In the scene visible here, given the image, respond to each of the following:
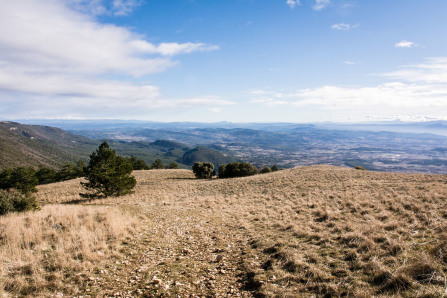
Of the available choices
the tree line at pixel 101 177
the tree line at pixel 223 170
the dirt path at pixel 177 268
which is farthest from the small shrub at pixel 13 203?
the tree line at pixel 223 170

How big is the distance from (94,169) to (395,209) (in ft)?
92.6

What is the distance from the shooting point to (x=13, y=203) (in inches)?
540

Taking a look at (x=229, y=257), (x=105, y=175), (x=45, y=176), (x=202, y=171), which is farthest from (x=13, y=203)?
(x=45, y=176)

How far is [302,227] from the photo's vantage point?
1078cm

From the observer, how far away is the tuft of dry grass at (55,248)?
5.70m

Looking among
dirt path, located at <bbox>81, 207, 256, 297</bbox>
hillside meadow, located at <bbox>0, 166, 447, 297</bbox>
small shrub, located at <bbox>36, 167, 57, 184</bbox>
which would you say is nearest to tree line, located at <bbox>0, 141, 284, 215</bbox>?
hillside meadow, located at <bbox>0, 166, 447, 297</bbox>

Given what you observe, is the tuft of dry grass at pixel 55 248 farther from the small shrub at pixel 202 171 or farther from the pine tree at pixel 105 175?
the small shrub at pixel 202 171

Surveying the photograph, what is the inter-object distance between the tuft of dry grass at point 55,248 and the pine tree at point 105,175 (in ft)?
48.4

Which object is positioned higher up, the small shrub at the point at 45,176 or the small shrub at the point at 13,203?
the small shrub at the point at 13,203

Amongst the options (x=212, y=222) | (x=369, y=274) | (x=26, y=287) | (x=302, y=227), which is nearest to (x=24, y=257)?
(x=26, y=287)

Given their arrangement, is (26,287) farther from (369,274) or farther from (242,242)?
(369,274)

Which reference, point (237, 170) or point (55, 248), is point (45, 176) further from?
point (55, 248)

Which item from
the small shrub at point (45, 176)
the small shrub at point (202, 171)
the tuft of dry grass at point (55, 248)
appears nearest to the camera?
the tuft of dry grass at point (55, 248)

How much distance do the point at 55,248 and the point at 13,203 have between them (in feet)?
31.0
